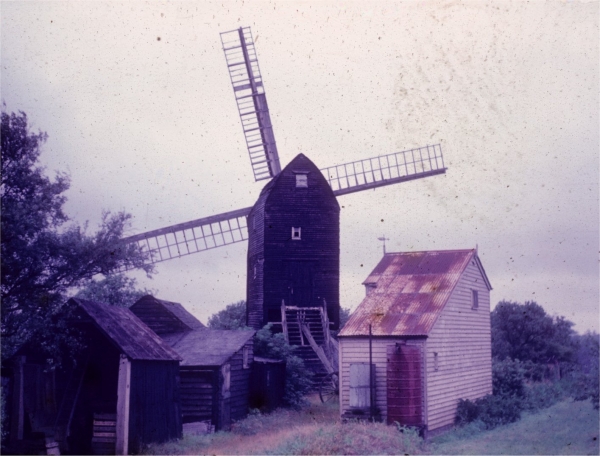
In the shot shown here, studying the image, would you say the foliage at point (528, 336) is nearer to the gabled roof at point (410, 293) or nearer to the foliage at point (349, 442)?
the gabled roof at point (410, 293)

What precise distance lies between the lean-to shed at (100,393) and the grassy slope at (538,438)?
897cm

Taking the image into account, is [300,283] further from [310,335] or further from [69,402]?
[69,402]

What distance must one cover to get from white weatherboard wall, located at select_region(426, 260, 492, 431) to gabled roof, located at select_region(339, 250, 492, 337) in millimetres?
481

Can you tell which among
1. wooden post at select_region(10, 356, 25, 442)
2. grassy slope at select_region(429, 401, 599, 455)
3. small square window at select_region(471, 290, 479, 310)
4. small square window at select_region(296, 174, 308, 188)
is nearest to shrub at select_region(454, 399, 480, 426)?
grassy slope at select_region(429, 401, 599, 455)

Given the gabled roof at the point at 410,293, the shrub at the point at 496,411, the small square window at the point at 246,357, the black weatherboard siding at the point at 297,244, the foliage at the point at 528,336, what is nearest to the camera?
the gabled roof at the point at 410,293

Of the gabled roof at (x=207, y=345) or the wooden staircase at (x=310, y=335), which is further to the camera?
the wooden staircase at (x=310, y=335)

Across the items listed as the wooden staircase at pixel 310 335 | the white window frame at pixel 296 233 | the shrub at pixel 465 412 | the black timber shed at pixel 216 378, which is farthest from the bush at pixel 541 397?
the white window frame at pixel 296 233

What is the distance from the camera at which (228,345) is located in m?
→ 28.5

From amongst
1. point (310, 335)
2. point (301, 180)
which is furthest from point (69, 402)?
point (301, 180)

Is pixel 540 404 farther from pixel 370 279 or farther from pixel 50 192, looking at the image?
pixel 50 192

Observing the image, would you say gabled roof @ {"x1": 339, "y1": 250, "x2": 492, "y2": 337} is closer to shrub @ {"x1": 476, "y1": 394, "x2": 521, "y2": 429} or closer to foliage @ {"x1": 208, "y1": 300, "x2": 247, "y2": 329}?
shrub @ {"x1": 476, "y1": 394, "x2": 521, "y2": 429}

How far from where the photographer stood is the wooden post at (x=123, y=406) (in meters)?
19.4

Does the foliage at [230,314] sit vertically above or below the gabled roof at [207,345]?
above

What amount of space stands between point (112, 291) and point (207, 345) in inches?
837
